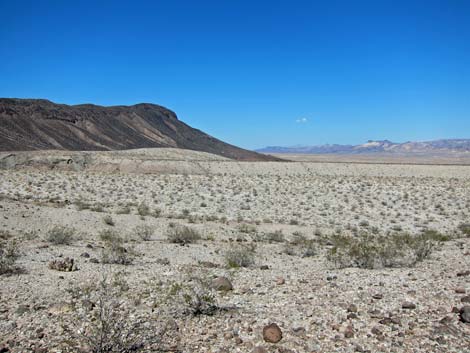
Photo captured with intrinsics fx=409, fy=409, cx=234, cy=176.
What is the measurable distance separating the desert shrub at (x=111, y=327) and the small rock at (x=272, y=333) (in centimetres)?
124

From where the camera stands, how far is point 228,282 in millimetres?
7582

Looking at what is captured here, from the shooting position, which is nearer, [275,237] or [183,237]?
[183,237]

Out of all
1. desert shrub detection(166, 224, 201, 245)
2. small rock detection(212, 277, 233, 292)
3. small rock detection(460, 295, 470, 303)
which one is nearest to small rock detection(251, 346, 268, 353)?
small rock detection(212, 277, 233, 292)

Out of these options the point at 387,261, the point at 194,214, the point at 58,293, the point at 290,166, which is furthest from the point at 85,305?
the point at 290,166

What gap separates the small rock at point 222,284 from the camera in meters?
7.38

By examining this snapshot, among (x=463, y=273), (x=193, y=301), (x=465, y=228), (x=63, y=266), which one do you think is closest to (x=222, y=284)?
(x=193, y=301)

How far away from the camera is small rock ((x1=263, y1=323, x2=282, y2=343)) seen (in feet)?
17.2

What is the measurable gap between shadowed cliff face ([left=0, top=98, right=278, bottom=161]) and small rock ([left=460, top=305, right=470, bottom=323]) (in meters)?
69.8

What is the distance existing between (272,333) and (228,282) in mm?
2365

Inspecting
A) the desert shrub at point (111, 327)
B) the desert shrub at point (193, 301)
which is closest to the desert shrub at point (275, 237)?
the desert shrub at point (193, 301)

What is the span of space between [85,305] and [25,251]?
5147 mm

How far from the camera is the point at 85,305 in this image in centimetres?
602

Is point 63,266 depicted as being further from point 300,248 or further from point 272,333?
point 300,248

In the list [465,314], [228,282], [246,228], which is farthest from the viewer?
[246,228]
